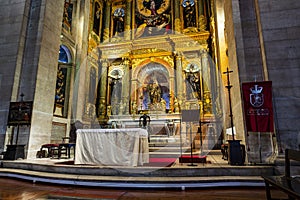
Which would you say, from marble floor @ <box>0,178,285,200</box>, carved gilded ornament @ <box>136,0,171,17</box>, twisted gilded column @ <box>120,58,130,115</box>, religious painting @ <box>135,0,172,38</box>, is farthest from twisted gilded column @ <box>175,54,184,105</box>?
marble floor @ <box>0,178,285,200</box>

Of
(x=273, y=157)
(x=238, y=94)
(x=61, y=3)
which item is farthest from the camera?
(x=61, y=3)

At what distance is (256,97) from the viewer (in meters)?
3.94

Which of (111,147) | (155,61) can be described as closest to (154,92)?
(155,61)

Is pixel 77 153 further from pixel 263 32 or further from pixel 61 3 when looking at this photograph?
pixel 61 3

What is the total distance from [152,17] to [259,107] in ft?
36.1

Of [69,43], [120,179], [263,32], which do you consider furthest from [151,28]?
[120,179]

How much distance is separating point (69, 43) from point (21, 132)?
5.47 metres

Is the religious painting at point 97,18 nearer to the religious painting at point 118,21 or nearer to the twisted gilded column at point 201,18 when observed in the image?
the religious painting at point 118,21

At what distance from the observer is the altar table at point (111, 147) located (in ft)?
12.8

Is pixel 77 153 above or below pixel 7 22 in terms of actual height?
below

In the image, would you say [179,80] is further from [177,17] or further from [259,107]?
[259,107]

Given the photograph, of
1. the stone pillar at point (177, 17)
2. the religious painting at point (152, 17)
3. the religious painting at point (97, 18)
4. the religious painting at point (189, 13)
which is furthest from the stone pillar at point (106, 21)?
the religious painting at point (189, 13)

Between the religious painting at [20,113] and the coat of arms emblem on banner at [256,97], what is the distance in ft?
18.5

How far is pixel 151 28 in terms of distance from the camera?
41.9ft
